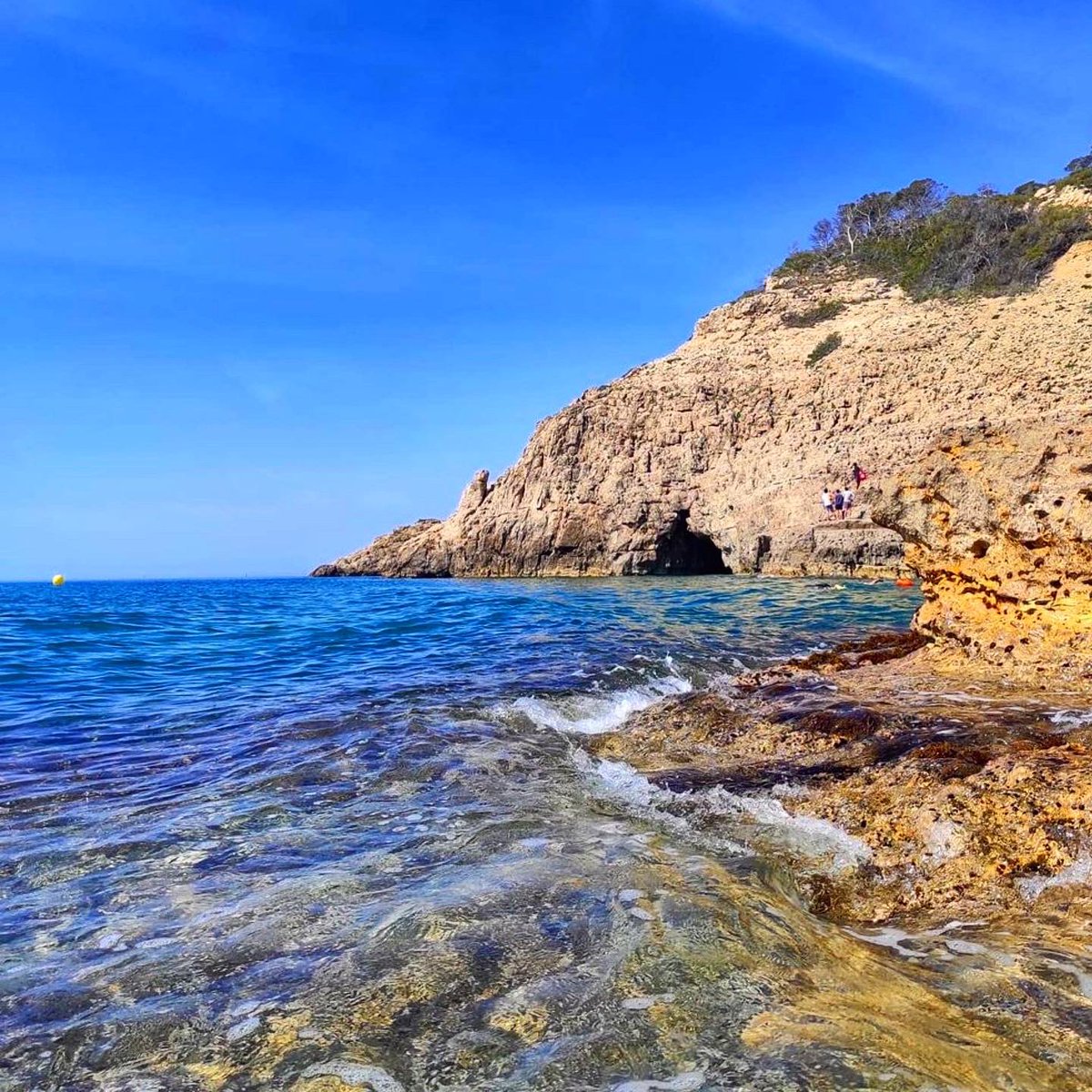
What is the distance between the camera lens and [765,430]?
145 ft

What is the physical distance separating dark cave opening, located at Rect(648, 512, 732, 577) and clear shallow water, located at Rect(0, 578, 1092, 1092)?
35019 mm

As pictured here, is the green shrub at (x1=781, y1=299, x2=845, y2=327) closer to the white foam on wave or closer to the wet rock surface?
the wet rock surface

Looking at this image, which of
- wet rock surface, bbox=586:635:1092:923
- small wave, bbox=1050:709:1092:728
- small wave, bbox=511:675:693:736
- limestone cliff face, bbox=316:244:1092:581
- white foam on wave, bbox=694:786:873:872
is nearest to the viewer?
wet rock surface, bbox=586:635:1092:923

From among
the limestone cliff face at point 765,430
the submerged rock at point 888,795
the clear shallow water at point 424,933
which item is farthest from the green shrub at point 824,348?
the submerged rock at point 888,795

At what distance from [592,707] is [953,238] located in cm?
5546

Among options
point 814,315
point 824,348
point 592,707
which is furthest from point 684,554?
point 592,707

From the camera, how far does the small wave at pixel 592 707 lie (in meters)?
7.93

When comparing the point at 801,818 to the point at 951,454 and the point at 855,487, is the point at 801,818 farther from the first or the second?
the point at 855,487

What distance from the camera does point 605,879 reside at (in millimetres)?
3756

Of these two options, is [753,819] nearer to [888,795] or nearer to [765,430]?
[888,795]

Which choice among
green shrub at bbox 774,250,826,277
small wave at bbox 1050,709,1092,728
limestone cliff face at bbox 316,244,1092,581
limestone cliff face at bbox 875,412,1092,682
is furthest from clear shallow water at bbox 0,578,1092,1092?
green shrub at bbox 774,250,826,277

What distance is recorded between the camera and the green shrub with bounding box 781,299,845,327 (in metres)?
51.6

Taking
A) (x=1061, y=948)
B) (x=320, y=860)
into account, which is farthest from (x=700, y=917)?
(x=320, y=860)

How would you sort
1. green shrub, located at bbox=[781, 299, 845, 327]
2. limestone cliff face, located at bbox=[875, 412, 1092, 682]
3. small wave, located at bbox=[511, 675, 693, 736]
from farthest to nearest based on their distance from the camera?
green shrub, located at bbox=[781, 299, 845, 327] → small wave, located at bbox=[511, 675, 693, 736] → limestone cliff face, located at bbox=[875, 412, 1092, 682]
